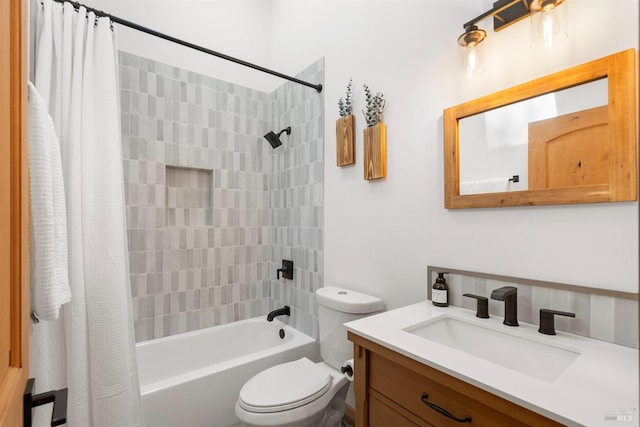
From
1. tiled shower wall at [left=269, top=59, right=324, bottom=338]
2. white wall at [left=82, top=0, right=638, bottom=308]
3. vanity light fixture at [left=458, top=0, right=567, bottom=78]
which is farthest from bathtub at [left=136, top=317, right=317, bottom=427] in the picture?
vanity light fixture at [left=458, top=0, right=567, bottom=78]

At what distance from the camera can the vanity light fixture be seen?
3.31 ft

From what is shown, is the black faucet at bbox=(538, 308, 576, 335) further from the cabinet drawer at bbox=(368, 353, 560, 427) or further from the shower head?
the shower head

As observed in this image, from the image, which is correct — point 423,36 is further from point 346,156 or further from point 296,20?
point 296,20

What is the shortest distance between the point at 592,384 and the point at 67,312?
176 cm

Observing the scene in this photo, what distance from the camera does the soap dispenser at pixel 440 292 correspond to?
130cm

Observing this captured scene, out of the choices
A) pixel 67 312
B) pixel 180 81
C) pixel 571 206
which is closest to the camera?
pixel 571 206

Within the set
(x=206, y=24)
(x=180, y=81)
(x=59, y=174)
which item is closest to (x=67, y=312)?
(x=59, y=174)

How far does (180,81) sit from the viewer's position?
7.41ft

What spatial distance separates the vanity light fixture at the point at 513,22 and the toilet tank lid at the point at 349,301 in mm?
1147

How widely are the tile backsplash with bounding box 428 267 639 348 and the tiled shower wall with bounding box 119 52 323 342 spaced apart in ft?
3.76

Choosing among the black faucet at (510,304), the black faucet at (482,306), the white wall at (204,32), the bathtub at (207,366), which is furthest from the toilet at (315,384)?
the white wall at (204,32)

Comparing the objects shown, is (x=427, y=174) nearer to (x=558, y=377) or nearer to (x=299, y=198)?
(x=558, y=377)

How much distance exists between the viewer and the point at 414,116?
1.49 m

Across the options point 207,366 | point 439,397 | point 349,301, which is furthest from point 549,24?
point 207,366
